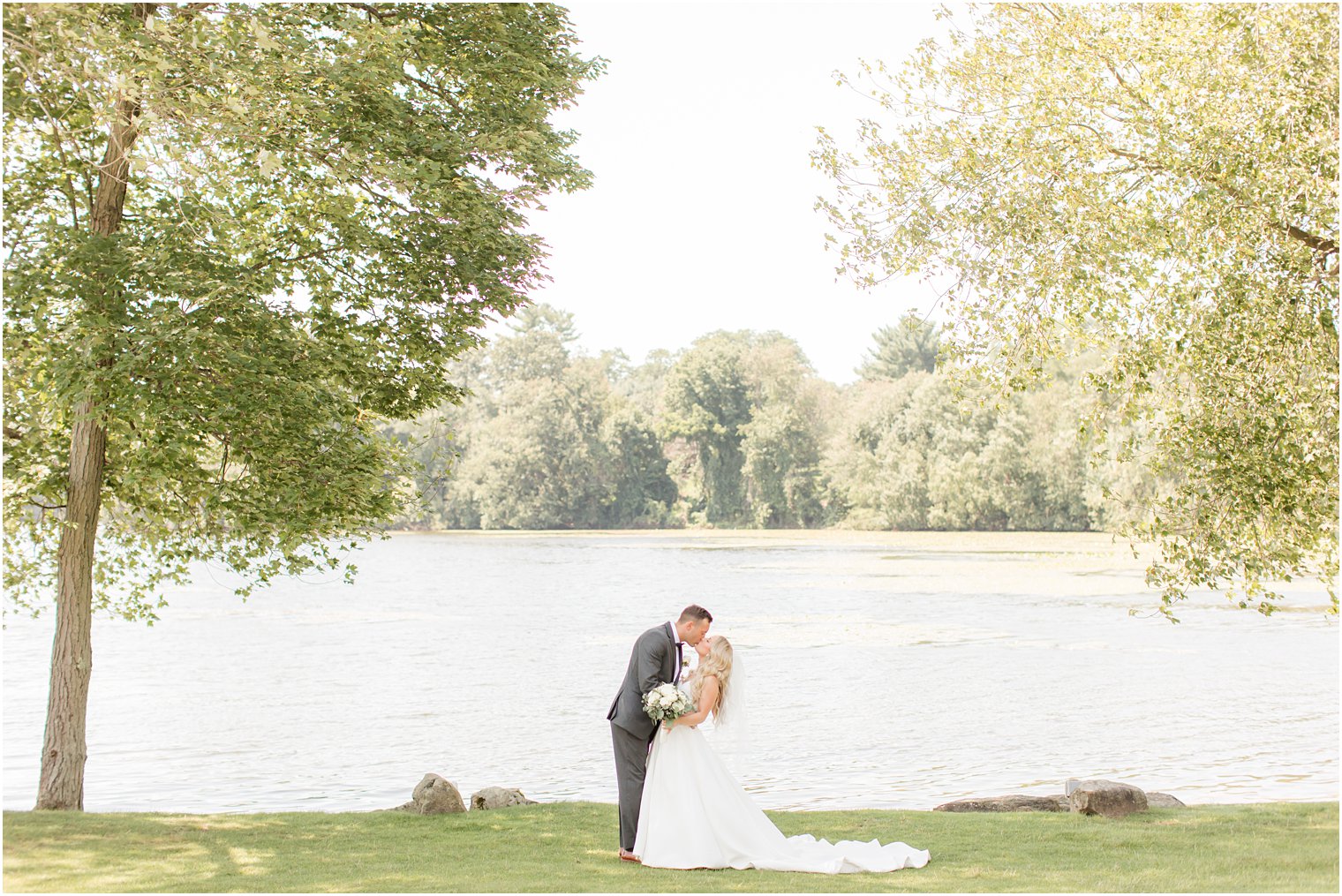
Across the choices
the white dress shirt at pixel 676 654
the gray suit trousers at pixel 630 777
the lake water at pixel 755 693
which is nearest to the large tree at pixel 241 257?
the white dress shirt at pixel 676 654

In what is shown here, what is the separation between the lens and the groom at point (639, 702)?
30.0 feet

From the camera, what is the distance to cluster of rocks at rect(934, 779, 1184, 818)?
1071 centimetres

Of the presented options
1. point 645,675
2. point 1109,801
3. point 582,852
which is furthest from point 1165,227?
point 582,852

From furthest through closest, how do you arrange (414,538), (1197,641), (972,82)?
(414,538)
(1197,641)
(972,82)

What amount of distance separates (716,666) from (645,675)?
23.3 inches

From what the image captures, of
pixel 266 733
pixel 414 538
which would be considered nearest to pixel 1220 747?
pixel 266 733

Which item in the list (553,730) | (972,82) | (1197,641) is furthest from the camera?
(1197,641)

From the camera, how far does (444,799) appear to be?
1119cm

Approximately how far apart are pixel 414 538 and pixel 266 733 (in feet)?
230

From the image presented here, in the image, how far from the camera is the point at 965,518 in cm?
7269

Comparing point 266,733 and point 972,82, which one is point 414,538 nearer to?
point 266,733

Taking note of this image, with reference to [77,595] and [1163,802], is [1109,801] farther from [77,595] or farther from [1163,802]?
[77,595]

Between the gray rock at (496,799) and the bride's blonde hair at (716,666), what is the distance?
3.07 metres

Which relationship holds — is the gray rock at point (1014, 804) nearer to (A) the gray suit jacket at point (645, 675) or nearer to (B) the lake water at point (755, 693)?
(B) the lake water at point (755, 693)
